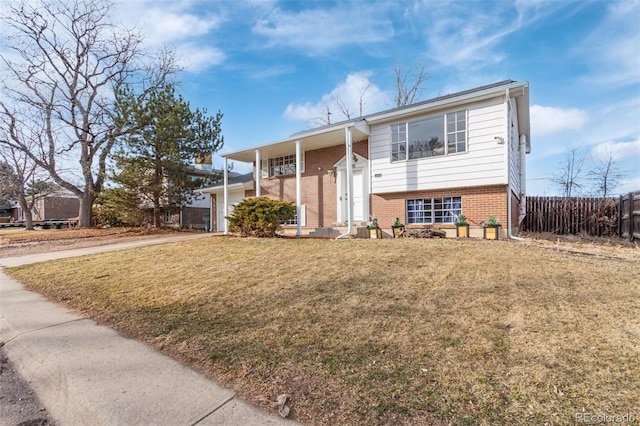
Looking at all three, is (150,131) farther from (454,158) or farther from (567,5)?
(567,5)

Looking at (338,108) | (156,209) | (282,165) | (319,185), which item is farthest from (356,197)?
(338,108)

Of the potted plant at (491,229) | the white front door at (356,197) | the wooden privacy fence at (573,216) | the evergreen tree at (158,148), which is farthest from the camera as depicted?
the evergreen tree at (158,148)

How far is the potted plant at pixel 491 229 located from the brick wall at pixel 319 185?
556 centimetres

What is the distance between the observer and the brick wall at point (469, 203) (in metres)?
9.47

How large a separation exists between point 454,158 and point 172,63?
20.5 meters

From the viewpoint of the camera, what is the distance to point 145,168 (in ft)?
55.3

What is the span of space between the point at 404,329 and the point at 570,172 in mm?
22954

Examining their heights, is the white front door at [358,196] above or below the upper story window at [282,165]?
below

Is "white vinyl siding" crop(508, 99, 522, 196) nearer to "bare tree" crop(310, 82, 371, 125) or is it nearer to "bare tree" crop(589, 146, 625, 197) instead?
"bare tree" crop(589, 146, 625, 197)

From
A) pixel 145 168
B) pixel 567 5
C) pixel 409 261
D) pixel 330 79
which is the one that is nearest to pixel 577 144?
pixel 567 5

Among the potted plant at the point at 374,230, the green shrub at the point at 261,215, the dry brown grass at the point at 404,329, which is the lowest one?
the dry brown grass at the point at 404,329

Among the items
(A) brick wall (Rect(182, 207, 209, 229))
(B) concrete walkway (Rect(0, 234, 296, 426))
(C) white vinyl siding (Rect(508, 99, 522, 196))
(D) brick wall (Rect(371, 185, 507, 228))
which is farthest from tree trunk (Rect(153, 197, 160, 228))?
(C) white vinyl siding (Rect(508, 99, 522, 196))

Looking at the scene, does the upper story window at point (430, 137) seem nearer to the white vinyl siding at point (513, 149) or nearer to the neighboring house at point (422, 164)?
the neighboring house at point (422, 164)

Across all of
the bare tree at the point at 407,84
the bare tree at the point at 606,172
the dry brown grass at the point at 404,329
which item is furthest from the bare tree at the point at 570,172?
the dry brown grass at the point at 404,329
